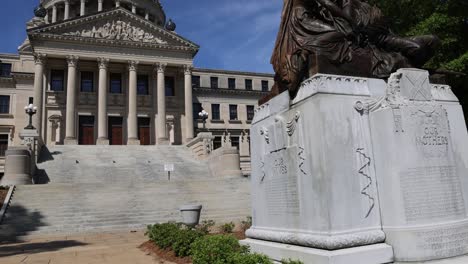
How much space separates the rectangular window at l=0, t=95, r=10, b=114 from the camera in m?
53.8

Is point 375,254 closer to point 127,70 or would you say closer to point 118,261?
point 118,261

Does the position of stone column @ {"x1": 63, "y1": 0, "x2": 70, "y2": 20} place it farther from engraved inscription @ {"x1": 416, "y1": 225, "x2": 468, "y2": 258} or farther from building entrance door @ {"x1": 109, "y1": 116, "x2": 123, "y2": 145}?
engraved inscription @ {"x1": 416, "y1": 225, "x2": 468, "y2": 258}

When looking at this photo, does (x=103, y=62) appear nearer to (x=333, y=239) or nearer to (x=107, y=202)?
(x=107, y=202)

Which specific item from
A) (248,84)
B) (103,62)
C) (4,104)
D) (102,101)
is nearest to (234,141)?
(248,84)

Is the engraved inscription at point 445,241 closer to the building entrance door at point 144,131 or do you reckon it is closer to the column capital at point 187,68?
the building entrance door at point 144,131

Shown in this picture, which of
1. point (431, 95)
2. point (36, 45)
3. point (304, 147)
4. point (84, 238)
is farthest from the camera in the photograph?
point (36, 45)

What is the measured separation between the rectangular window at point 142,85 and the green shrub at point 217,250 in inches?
1952

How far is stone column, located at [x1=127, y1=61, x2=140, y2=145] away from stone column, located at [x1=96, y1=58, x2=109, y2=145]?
113 inches

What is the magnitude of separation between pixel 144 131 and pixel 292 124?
48.9 metres

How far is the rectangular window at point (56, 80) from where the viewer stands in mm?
50656

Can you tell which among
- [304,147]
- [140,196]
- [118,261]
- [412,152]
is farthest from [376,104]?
[140,196]

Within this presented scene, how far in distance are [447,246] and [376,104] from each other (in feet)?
7.26

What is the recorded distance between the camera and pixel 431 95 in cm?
623

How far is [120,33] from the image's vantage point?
5191 centimetres
